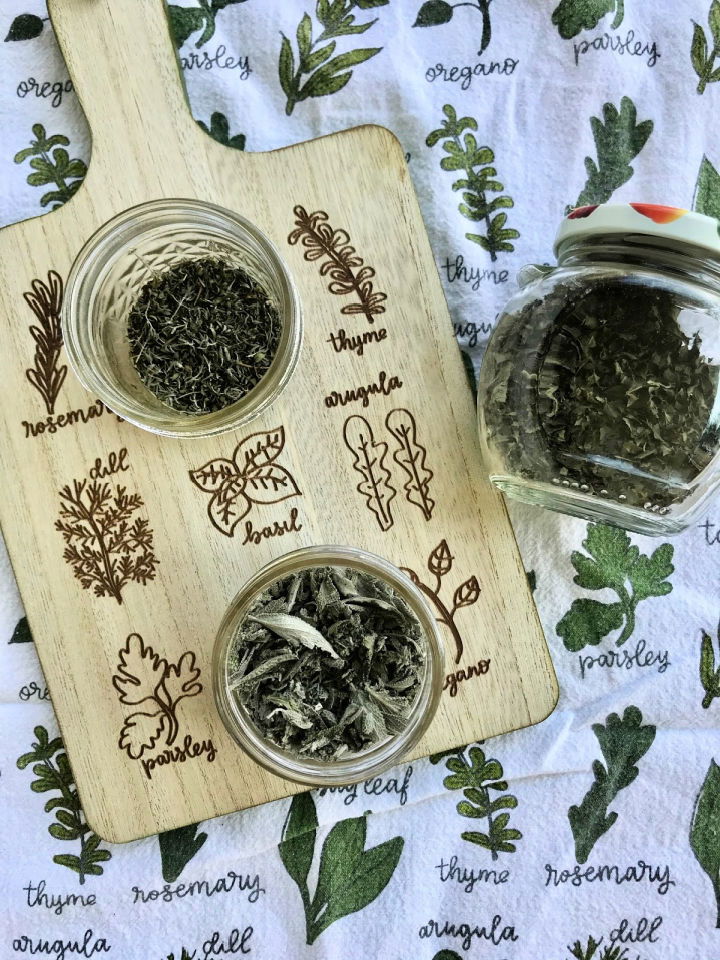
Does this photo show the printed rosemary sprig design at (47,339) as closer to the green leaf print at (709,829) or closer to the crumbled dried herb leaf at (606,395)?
the crumbled dried herb leaf at (606,395)

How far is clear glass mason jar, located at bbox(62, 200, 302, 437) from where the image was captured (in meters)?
1.01

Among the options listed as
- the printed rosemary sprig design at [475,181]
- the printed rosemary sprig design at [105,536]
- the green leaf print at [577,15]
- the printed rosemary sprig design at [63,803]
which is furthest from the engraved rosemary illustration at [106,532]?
the green leaf print at [577,15]

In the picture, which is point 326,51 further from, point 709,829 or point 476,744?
point 709,829

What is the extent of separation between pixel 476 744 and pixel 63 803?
570mm

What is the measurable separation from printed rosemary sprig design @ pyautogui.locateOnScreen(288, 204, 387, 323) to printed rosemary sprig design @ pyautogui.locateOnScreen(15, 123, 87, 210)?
33 centimetres

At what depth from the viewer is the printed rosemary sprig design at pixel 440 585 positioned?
1.10 m

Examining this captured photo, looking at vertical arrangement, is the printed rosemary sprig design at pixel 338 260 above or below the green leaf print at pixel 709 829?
above

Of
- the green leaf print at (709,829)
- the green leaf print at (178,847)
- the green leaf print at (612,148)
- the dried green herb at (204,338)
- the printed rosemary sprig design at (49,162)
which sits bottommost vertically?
the green leaf print at (709,829)

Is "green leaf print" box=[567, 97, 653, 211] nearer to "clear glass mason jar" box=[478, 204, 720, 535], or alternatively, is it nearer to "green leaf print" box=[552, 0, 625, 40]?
"green leaf print" box=[552, 0, 625, 40]


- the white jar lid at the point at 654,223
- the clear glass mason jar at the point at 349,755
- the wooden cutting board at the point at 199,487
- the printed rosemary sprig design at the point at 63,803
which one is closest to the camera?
the white jar lid at the point at 654,223

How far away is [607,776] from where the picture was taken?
1.21 metres

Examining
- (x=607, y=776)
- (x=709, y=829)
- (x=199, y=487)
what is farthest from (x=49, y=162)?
(x=709, y=829)

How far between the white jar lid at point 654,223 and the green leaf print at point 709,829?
2.44 feet

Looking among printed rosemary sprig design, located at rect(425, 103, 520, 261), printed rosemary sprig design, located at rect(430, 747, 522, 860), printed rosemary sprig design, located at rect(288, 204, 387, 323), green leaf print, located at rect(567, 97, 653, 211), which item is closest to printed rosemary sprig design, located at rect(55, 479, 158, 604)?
printed rosemary sprig design, located at rect(288, 204, 387, 323)
